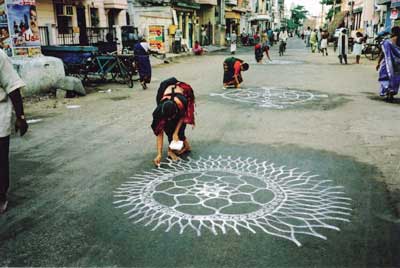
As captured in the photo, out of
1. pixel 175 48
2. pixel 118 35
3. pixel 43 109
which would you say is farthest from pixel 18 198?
pixel 175 48

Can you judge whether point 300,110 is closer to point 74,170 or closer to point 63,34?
point 74,170

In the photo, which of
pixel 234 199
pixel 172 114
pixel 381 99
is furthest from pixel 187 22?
pixel 234 199

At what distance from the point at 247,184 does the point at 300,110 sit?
478 cm

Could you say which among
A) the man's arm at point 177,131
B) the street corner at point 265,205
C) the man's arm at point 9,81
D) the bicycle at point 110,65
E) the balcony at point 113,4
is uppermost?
the balcony at point 113,4

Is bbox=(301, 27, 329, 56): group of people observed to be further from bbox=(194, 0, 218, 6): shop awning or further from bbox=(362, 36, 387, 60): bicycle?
bbox=(194, 0, 218, 6): shop awning

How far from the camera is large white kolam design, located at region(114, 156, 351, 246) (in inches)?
146

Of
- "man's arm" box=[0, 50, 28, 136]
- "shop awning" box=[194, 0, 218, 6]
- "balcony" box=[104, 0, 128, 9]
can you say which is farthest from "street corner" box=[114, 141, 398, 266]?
"shop awning" box=[194, 0, 218, 6]

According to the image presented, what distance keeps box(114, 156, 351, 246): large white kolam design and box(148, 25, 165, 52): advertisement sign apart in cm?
2225

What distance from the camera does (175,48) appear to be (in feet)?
93.5

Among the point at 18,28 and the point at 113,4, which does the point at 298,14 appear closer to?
the point at 113,4

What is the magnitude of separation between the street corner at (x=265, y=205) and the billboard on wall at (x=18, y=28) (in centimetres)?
811

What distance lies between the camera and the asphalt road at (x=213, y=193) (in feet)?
10.7

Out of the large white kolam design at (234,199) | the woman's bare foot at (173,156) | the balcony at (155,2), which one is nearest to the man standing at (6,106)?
the large white kolam design at (234,199)

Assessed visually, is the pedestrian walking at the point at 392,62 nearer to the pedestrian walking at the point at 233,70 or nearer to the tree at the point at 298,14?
the pedestrian walking at the point at 233,70
